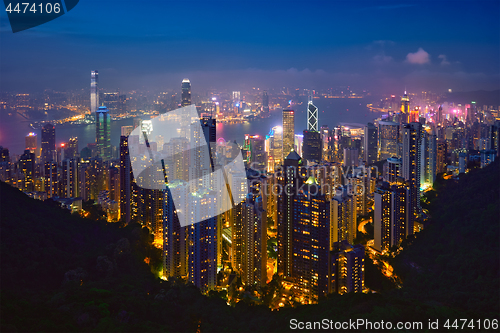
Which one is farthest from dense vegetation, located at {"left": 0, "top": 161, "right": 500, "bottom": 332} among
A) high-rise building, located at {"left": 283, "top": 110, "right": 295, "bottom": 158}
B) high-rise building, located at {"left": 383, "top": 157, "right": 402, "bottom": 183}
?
high-rise building, located at {"left": 283, "top": 110, "right": 295, "bottom": 158}

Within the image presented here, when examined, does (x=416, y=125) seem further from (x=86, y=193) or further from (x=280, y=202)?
(x=86, y=193)

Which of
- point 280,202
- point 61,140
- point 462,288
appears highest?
point 61,140

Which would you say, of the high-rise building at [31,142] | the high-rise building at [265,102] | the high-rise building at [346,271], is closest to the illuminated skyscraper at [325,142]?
the high-rise building at [265,102]

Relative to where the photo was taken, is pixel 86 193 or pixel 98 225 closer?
pixel 98 225

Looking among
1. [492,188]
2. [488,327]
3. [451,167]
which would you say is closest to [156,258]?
[488,327]

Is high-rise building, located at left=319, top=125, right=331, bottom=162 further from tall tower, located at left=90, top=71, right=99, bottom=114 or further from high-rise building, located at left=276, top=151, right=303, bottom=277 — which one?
high-rise building, located at left=276, top=151, right=303, bottom=277

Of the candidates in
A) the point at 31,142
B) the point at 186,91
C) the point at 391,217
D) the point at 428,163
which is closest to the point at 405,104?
the point at 428,163
